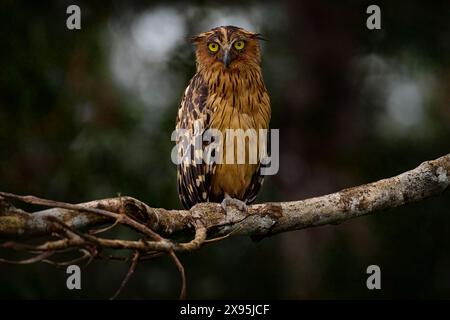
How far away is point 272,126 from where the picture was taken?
277 inches

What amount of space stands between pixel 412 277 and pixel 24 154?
3831mm

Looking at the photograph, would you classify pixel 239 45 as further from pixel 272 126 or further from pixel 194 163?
pixel 272 126

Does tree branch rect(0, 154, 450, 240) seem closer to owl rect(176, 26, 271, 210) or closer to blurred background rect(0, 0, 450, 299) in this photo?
owl rect(176, 26, 271, 210)

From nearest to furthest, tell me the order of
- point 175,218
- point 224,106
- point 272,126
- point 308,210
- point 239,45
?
point 175,218 < point 308,210 < point 224,106 < point 239,45 < point 272,126

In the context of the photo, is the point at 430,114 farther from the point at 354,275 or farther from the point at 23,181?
the point at 23,181

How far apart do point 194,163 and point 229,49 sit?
74cm

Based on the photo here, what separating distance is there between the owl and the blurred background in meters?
1.76

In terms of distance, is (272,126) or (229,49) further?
(272,126)

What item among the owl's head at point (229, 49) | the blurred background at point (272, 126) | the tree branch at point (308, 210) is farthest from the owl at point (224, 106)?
the blurred background at point (272, 126)

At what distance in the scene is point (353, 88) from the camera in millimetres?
7527

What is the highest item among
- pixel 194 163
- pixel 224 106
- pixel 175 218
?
pixel 224 106

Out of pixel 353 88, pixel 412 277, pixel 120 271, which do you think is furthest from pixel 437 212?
pixel 120 271

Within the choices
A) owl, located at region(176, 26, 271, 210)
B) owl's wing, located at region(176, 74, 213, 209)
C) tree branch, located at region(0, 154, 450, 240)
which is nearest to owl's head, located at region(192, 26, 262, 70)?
owl, located at region(176, 26, 271, 210)

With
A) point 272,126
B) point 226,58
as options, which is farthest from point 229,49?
point 272,126
